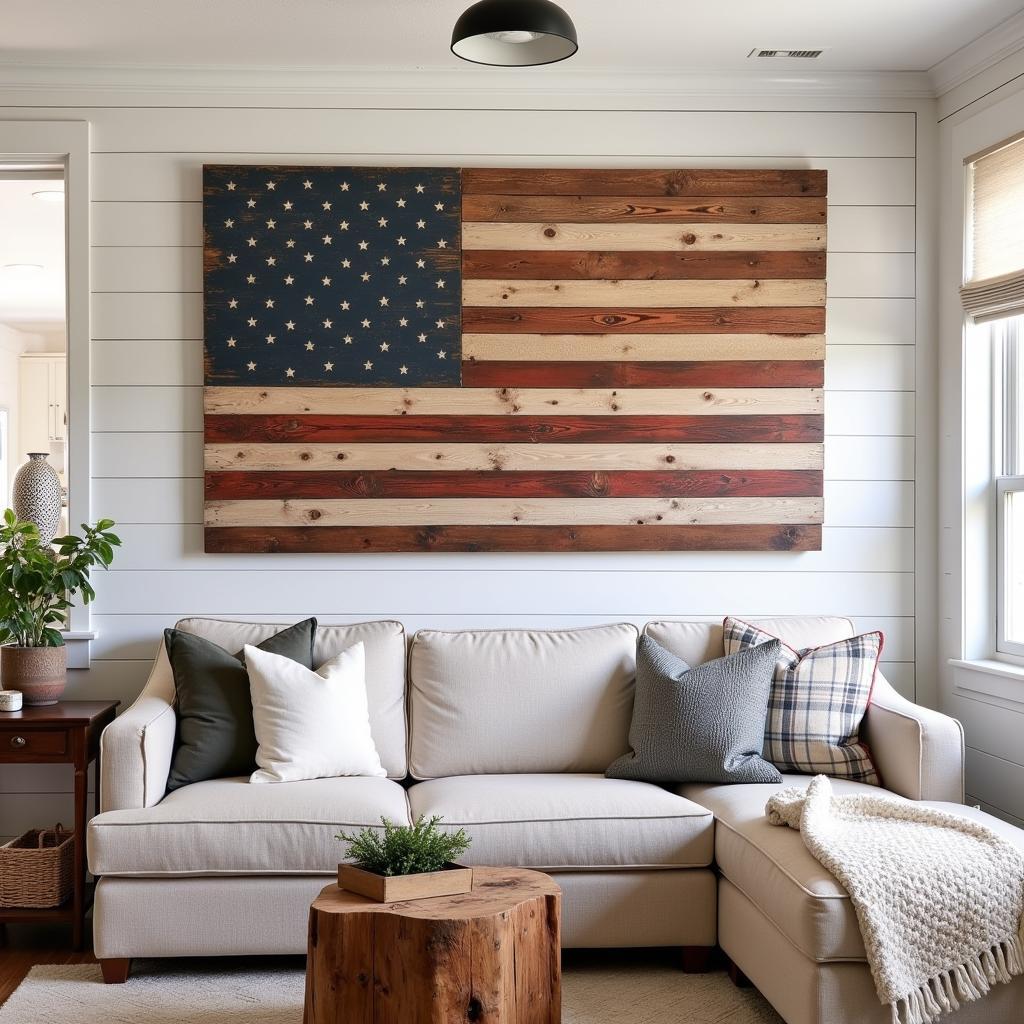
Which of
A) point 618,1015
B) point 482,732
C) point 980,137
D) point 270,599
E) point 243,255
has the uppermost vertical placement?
point 980,137

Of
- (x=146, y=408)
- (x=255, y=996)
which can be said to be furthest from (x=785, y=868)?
(x=146, y=408)

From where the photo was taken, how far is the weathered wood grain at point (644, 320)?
13.2 feet

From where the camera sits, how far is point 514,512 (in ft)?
13.3

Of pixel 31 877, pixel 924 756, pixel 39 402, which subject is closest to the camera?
pixel 924 756

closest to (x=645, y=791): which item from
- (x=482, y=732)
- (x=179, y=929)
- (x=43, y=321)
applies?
(x=482, y=732)

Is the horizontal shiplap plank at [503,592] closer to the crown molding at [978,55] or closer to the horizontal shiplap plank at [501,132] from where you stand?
the horizontal shiplap plank at [501,132]

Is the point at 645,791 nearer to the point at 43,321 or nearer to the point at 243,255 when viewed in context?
the point at 243,255

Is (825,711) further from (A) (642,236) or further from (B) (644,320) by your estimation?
(A) (642,236)

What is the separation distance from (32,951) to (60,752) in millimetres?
570

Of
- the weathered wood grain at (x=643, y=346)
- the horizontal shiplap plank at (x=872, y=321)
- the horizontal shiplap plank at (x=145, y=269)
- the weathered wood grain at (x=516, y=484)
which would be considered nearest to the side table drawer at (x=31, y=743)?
the weathered wood grain at (x=516, y=484)

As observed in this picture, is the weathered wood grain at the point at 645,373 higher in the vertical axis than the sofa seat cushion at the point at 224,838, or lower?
higher

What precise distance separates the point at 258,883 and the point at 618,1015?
1.00 m

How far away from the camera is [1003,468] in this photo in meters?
3.93

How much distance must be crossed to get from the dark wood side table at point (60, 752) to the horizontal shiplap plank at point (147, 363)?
1.17 m
